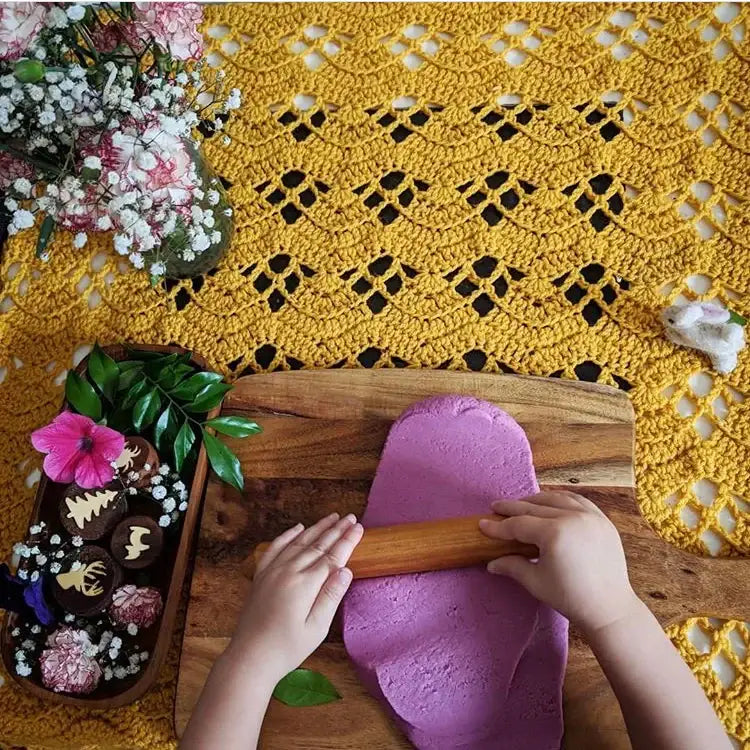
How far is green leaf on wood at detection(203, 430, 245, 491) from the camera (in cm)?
77

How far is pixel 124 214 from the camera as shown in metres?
0.67

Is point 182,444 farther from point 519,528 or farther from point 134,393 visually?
point 519,528

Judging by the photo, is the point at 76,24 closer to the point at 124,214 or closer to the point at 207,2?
the point at 124,214

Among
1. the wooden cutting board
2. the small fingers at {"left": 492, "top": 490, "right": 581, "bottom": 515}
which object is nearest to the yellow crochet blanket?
the wooden cutting board

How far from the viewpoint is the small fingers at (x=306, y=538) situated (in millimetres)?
711

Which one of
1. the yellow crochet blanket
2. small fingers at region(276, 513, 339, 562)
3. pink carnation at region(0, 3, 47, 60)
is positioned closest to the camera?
pink carnation at region(0, 3, 47, 60)

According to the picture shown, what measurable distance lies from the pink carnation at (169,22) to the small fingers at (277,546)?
1.59ft

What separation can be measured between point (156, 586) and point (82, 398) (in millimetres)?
213

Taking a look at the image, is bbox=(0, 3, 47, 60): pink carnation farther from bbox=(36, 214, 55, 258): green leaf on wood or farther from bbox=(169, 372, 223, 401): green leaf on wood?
bbox=(169, 372, 223, 401): green leaf on wood

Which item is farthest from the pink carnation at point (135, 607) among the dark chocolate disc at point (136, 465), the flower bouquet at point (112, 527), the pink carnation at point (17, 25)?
the pink carnation at point (17, 25)

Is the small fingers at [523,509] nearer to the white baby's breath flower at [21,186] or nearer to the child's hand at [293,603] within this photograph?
the child's hand at [293,603]

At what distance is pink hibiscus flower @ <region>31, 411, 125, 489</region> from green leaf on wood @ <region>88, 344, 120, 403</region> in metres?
0.06

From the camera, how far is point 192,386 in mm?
784

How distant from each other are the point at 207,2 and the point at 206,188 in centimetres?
30
